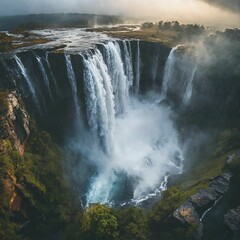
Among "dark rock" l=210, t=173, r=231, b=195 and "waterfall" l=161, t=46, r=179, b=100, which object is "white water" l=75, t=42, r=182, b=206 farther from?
"dark rock" l=210, t=173, r=231, b=195

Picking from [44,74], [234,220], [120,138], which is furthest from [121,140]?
[234,220]

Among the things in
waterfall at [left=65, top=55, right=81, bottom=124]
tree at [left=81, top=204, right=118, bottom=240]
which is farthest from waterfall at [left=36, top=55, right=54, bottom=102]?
tree at [left=81, top=204, right=118, bottom=240]

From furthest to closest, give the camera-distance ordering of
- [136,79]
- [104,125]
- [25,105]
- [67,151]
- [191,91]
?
1. [136,79]
2. [191,91]
3. [104,125]
4. [67,151]
5. [25,105]

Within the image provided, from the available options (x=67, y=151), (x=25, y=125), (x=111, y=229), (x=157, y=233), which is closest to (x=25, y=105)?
(x=25, y=125)

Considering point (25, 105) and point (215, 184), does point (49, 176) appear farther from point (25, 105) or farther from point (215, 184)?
point (215, 184)

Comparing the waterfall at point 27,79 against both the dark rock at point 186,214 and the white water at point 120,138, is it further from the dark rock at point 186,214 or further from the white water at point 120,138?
the dark rock at point 186,214
